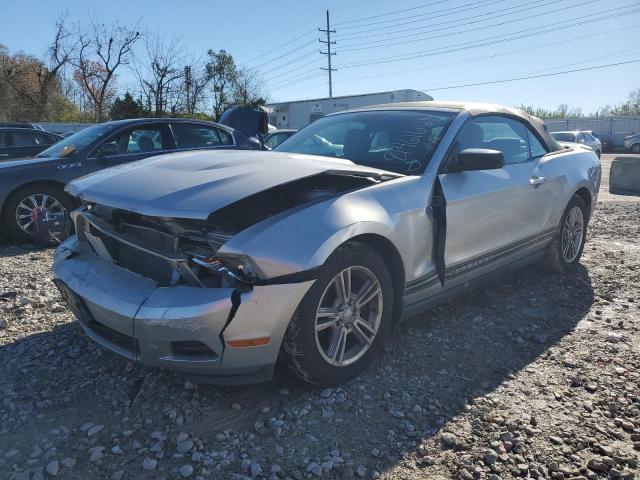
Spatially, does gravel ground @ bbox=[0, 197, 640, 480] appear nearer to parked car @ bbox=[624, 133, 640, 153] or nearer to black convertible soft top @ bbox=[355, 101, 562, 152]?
black convertible soft top @ bbox=[355, 101, 562, 152]

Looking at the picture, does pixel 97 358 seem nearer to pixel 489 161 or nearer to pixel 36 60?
pixel 489 161

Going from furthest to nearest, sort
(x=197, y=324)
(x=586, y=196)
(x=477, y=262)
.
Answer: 1. (x=586, y=196)
2. (x=477, y=262)
3. (x=197, y=324)

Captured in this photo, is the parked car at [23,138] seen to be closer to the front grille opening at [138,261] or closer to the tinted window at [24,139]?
the tinted window at [24,139]

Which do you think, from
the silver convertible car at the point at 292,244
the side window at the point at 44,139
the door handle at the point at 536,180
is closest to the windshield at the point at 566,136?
the side window at the point at 44,139

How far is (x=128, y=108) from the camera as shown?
32.7 m

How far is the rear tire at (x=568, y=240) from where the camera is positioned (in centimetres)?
464

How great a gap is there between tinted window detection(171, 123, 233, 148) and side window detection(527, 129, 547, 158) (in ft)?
14.7

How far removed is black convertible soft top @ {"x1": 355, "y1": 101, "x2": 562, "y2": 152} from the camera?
3848 mm

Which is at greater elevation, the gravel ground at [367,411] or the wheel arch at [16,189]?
the wheel arch at [16,189]

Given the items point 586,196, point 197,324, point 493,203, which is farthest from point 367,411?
point 586,196

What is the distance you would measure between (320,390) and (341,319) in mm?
399

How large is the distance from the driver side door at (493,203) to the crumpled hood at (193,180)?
2.10 feet

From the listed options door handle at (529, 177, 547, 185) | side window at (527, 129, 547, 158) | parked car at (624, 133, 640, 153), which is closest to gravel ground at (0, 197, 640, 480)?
door handle at (529, 177, 547, 185)

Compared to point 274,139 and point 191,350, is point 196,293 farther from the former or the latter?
point 274,139
